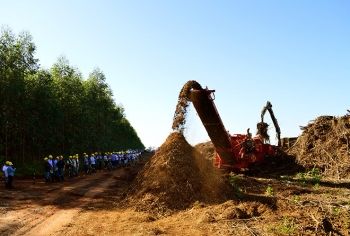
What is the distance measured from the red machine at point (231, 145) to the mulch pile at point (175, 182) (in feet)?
12.2

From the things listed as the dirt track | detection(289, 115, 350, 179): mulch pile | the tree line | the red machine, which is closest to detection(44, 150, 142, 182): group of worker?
the tree line

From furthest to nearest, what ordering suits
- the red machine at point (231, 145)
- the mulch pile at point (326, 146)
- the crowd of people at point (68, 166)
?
the mulch pile at point (326, 146)
the crowd of people at point (68, 166)
the red machine at point (231, 145)

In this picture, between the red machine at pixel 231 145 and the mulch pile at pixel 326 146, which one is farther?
the mulch pile at pixel 326 146

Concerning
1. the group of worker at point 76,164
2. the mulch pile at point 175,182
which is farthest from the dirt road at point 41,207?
the group of worker at point 76,164

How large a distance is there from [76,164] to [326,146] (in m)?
19.9

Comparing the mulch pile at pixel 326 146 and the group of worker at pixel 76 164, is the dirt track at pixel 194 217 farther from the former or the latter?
the group of worker at pixel 76 164

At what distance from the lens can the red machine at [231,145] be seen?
23.6m

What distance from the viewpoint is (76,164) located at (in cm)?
3678

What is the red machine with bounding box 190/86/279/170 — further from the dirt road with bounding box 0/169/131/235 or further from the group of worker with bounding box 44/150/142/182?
the group of worker with bounding box 44/150/142/182

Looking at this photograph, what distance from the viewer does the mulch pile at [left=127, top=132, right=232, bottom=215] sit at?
54.2 feet

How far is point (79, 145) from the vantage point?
58.8 m

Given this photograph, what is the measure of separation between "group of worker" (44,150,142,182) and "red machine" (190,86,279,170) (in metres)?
11.4

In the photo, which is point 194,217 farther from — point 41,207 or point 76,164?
point 76,164

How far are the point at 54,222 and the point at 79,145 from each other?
45002 mm
